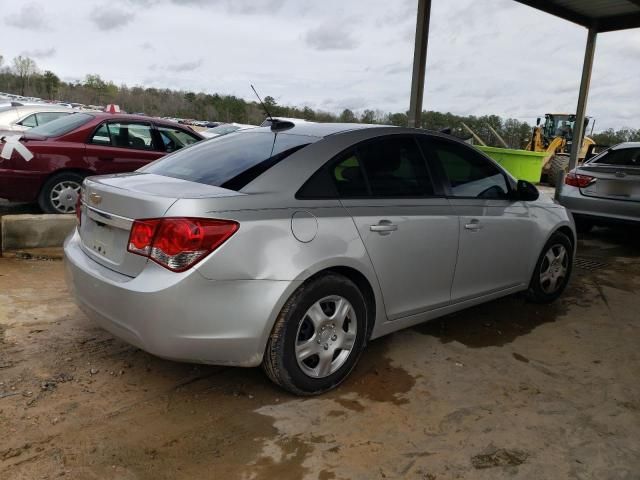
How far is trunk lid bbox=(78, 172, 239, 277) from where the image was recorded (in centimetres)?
272

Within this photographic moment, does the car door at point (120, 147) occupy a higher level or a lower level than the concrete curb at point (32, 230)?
higher

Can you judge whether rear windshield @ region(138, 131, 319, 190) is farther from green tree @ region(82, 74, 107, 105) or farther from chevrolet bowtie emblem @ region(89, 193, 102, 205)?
green tree @ region(82, 74, 107, 105)

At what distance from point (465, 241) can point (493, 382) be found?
37.2 inches

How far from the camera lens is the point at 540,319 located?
4645 millimetres

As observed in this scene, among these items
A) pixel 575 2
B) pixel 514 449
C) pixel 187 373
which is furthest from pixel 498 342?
pixel 575 2

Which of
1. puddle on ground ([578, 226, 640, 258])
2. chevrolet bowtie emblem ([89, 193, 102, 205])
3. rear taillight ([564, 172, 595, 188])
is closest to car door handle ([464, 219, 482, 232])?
chevrolet bowtie emblem ([89, 193, 102, 205])

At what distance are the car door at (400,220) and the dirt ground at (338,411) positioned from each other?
52 centimetres

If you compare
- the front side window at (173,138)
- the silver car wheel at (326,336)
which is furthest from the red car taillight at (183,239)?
the front side window at (173,138)

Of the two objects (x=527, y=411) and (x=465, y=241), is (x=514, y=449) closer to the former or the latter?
(x=527, y=411)

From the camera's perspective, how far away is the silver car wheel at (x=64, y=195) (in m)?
6.91

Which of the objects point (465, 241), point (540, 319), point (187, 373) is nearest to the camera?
point (187, 373)

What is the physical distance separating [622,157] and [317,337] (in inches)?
252

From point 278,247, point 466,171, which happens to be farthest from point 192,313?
point 466,171

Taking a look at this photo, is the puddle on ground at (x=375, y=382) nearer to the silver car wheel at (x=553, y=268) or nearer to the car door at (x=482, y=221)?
the car door at (x=482, y=221)
